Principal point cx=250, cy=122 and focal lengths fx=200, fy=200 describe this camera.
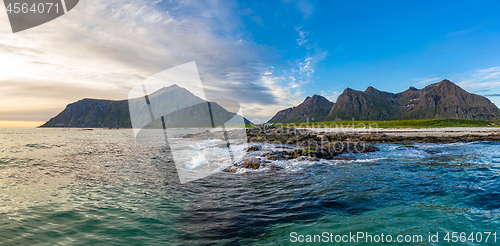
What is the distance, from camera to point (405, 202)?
9492 millimetres

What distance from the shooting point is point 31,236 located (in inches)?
256

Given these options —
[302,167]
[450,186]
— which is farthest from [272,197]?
[450,186]

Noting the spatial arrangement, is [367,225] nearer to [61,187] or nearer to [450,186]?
[450,186]

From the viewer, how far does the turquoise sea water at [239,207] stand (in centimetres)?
681

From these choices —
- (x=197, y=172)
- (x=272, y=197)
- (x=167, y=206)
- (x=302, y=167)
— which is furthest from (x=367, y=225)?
(x=197, y=172)

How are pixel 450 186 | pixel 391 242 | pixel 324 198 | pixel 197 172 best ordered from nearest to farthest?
pixel 391 242, pixel 324 198, pixel 450 186, pixel 197 172

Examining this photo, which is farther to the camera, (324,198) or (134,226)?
(324,198)

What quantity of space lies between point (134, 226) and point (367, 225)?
854cm

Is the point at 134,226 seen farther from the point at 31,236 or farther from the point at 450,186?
the point at 450,186

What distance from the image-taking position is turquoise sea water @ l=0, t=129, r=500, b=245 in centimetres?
681

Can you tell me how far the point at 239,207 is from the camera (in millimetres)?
9484

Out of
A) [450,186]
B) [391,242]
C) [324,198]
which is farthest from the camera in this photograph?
[450,186]

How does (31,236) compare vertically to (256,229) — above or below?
above

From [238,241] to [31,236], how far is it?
6.72 metres
